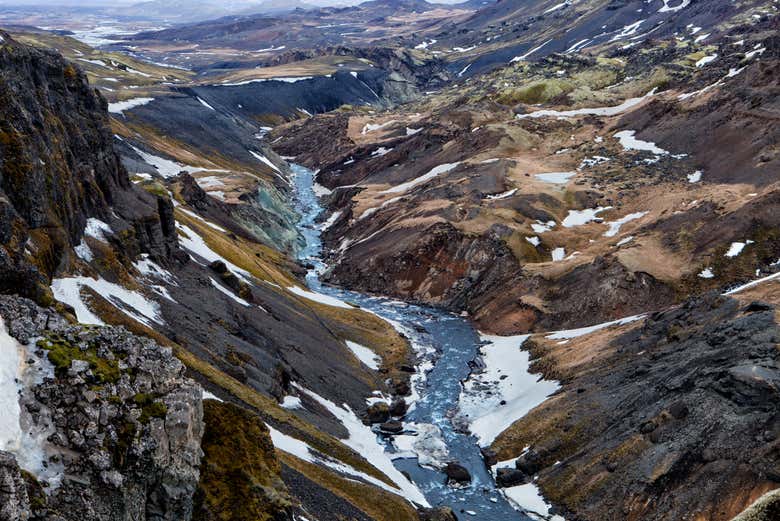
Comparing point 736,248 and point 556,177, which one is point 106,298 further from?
point 556,177

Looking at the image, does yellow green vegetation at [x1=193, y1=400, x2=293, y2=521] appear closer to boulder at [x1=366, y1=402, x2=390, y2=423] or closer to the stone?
the stone

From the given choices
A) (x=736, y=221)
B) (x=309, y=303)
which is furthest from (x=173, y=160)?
(x=736, y=221)

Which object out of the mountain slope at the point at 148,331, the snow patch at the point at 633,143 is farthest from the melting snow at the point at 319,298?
the snow patch at the point at 633,143

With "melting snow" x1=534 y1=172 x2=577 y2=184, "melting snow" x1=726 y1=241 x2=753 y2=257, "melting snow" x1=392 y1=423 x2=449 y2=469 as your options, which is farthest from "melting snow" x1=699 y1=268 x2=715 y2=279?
"melting snow" x1=534 y1=172 x2=577 y2=184

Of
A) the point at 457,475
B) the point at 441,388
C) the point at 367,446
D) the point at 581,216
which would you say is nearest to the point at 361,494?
the point at 367,446

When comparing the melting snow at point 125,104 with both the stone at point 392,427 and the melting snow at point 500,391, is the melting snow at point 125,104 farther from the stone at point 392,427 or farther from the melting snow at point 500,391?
the stone at point 392,427
